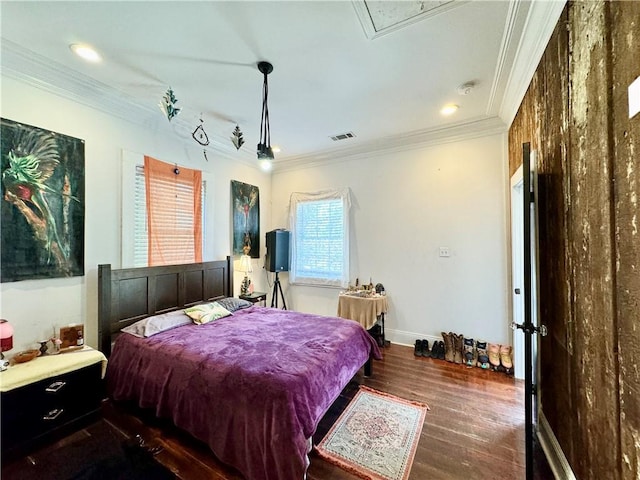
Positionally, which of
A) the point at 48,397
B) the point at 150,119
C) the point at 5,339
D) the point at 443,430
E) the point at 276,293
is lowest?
the point at 443,430

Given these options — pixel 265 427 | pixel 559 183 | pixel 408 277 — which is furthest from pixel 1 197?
pixel 408 277

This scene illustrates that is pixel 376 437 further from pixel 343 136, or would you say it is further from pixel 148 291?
pixel 343 136

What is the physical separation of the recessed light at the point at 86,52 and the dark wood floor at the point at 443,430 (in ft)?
9.62

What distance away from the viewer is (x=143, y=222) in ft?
9.31

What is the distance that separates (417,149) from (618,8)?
8.82 feet

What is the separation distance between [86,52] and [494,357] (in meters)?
4.81

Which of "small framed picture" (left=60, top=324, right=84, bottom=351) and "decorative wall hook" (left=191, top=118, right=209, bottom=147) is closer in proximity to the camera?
"small framed picture" (left=60, top=324, right=84, bottom=351)

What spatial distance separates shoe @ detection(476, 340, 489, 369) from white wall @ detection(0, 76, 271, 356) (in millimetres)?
4087

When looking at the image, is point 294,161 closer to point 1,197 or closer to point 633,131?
point 1,197

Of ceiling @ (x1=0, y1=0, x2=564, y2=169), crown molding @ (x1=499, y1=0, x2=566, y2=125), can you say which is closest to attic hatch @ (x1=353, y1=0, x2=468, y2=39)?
ceiling @ (x1=0, y1=0, x2=564, y2=169)

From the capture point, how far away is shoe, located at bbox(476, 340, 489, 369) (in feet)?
9.65

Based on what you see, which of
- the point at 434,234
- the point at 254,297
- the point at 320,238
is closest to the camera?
the point at 434,234

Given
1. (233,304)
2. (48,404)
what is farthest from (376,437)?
(48,404)

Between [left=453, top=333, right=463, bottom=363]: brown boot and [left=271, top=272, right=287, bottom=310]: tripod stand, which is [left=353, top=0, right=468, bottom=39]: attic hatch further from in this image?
[left=271, top=272, right=287, bottom=310]: tripod stand
